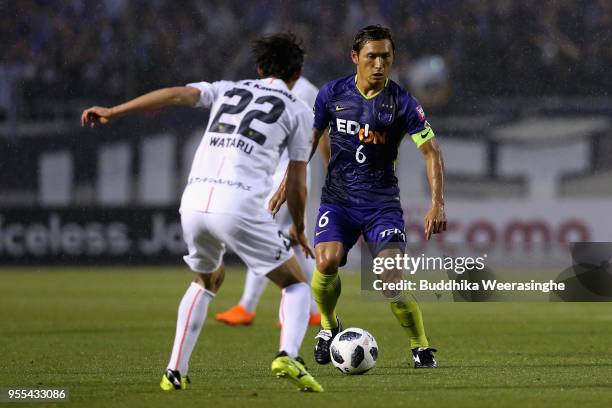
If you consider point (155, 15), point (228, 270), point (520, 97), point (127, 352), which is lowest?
point (228, 270)

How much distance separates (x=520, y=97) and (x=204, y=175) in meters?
12.2

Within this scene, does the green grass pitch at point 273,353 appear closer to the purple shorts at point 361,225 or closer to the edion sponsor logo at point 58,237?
the purple shorts at point 361,225

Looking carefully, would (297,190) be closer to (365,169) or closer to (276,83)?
(276,83)

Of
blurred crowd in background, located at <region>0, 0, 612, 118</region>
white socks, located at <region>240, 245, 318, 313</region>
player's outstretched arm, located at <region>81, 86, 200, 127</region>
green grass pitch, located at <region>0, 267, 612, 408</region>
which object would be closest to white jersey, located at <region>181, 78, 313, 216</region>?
player's outstretched arm, located at <region>81, 86, 200, 127</region>

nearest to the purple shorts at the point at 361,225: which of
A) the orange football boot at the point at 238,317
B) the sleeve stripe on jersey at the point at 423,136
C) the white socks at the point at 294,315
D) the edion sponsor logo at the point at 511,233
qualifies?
the sleeve stripe on jersey at the point at 423,136

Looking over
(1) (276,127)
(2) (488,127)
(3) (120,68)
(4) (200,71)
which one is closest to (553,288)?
(2) (488,127)

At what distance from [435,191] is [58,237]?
1108cm

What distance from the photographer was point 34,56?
59.1 ft

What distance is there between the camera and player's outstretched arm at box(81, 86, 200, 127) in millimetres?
5941

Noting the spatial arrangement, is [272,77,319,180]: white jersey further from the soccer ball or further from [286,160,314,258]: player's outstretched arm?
[286,160,314,258]: player's outstretched arm

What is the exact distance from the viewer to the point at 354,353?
718cm

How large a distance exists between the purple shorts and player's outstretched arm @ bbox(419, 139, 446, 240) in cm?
38

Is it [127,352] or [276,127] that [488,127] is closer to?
[127,352]

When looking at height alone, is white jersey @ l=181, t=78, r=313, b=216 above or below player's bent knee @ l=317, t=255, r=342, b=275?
above
